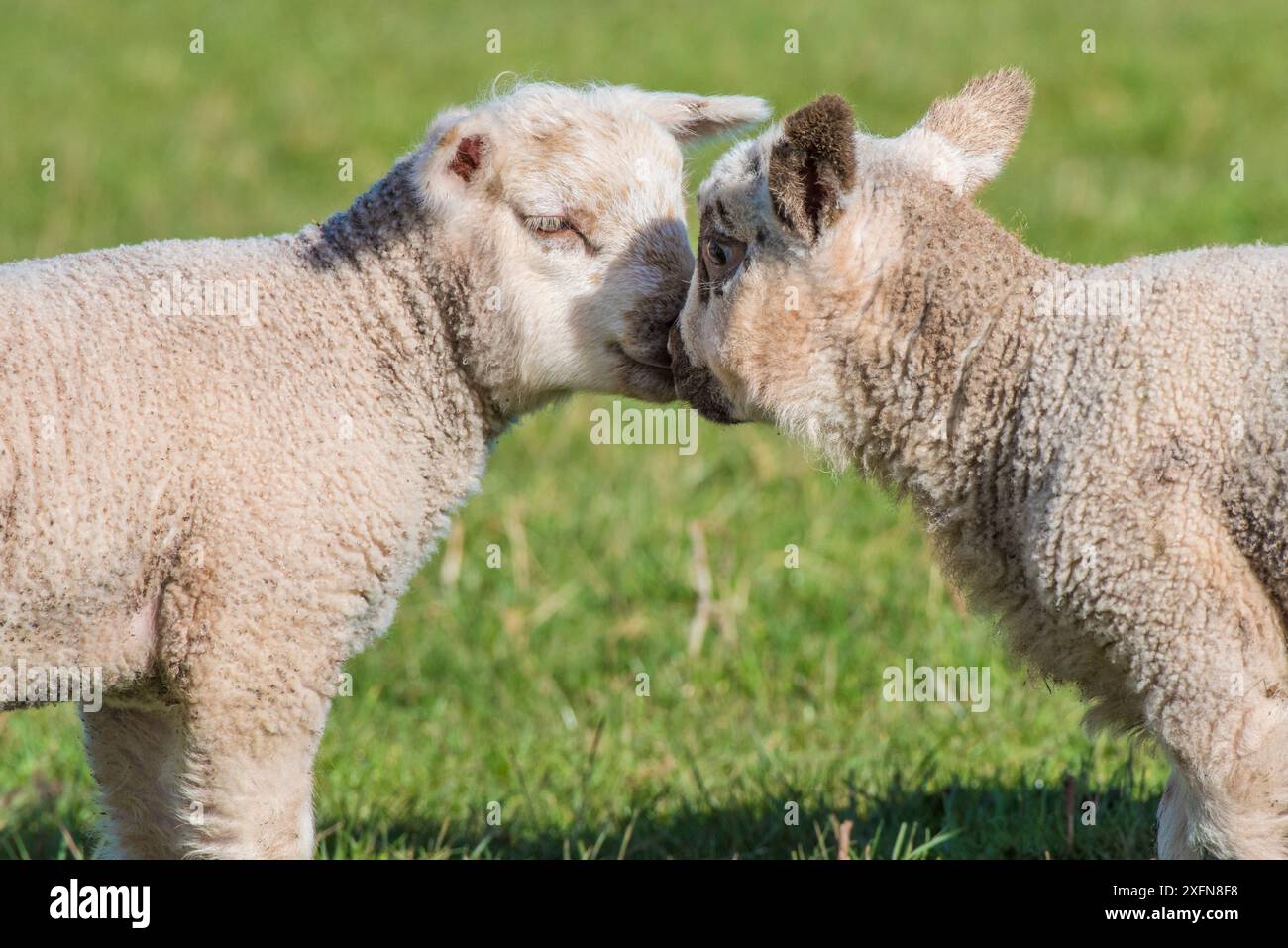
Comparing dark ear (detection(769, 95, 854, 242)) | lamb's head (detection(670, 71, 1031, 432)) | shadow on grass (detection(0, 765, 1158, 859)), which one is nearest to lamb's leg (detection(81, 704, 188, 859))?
shadow on grass (detection(0, 765, 1158, 859))

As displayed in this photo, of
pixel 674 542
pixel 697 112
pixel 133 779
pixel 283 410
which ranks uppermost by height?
pixel 697 112

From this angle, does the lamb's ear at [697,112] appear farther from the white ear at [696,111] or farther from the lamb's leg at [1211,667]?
the lamb's leg at [1211,667]

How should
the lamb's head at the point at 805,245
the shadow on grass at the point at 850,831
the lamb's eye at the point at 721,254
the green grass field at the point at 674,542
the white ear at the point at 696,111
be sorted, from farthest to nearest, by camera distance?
the green grass field at the point at 674,542, the shadow on grass at the point at 850,831, the white ear at the point at 696,111, the lamb's eye at the point at 721,254, the lamb's head at the point at 805,245

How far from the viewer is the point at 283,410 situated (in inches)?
159

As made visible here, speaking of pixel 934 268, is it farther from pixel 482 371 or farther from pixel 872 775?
pixel 872 775

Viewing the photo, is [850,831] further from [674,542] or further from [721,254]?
[674,542]

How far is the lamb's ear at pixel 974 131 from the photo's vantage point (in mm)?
4301

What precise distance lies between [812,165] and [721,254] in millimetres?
380

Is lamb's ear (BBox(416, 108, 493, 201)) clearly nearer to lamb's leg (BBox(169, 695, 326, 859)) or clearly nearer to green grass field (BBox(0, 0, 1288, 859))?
green grass field (BBox(0, 0, 1288, 859))

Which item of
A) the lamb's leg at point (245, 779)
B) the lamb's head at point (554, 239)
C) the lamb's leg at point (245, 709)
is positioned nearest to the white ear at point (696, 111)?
the lamb's head at point (554, 239)

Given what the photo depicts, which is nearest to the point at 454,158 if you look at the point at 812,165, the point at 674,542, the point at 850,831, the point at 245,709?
the point at 812,165

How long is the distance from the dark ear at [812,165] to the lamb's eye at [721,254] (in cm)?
19

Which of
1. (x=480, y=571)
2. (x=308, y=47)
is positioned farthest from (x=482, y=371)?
(x=308, y=47)
